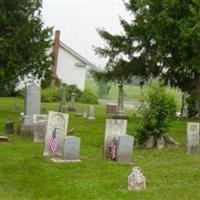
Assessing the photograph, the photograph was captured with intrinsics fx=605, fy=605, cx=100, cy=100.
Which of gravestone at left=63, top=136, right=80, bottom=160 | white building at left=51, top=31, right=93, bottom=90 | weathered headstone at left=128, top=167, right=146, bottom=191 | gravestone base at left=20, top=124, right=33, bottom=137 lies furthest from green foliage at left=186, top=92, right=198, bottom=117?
white building at left=51, top=31, right=93, bottom=90

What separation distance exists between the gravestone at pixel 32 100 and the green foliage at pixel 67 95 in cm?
2433

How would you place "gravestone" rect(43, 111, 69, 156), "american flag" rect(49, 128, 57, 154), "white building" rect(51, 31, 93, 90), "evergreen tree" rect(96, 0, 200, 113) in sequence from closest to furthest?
"american flag" rect(49, 128, 57, 154)
"gravestone" rect(43, 111, 69, 156)
"evergreen tree" rect(96, 0, 200, 113)
"white building" rect(51, 31, 93, 90)

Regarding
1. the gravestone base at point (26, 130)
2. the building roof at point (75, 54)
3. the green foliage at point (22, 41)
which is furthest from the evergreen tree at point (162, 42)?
the building roof at point (75, 54)

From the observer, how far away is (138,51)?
31719 millimetres

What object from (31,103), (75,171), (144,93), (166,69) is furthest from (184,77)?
(75,171)

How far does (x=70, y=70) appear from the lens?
6259 centimetres

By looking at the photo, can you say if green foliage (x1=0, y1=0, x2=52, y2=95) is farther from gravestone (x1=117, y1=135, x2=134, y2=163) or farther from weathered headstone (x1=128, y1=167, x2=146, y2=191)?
weathered headstone (x1=128, y1=167, x2=146, y2=191)

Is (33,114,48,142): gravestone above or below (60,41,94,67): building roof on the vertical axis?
below

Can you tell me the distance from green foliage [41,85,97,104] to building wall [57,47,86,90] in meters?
7.89

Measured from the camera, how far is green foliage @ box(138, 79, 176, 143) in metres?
17.0

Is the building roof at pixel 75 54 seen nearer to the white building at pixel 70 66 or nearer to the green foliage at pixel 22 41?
the white building at pixel 70 66

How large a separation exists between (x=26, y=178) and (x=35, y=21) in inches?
653

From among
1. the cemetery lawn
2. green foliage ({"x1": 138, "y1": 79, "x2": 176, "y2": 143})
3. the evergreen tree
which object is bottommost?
the cemetery lawn

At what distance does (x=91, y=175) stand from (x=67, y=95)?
35.2 metres
